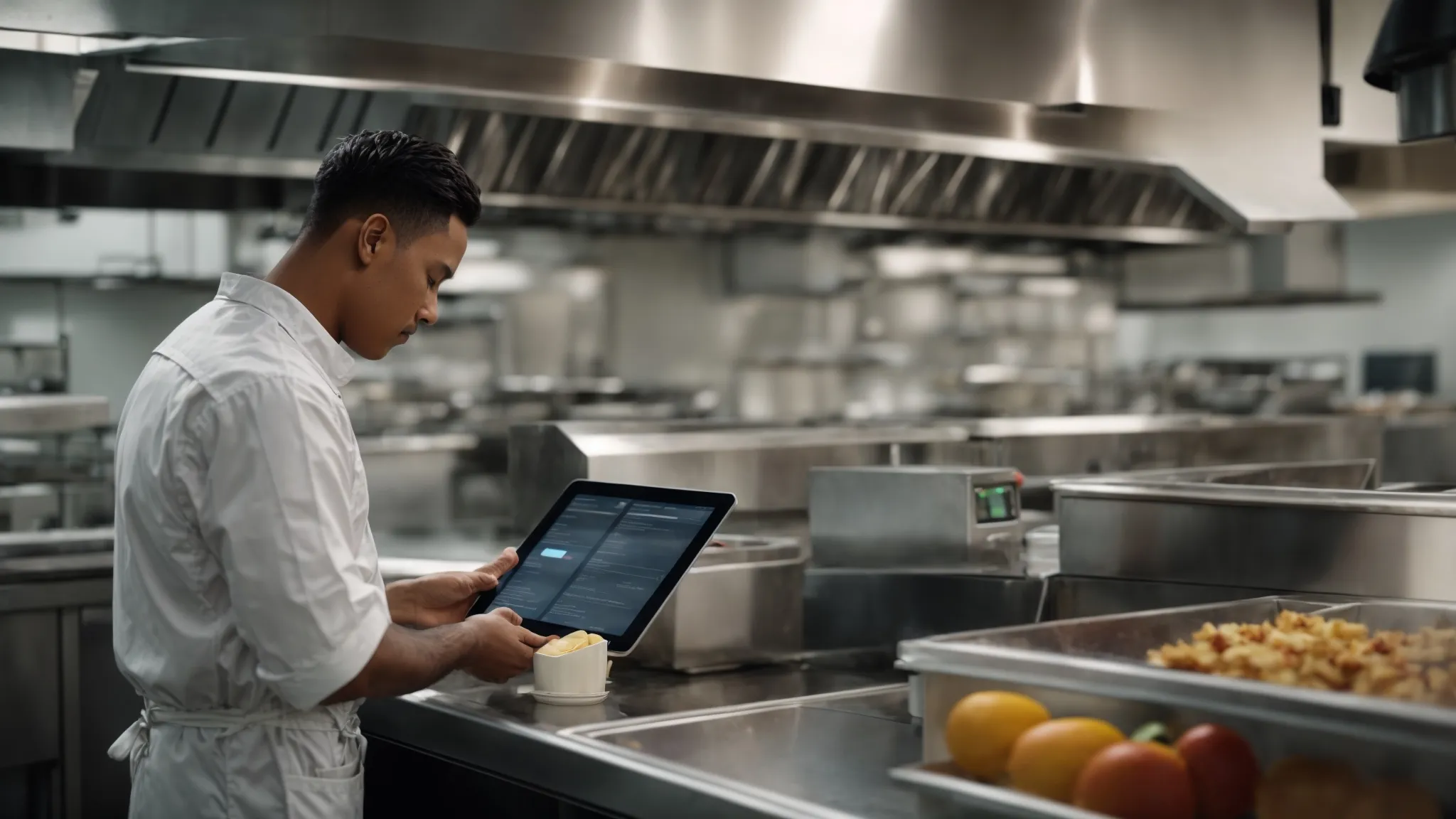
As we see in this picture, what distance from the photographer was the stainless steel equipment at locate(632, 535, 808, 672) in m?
2.64

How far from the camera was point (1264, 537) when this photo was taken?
258cm

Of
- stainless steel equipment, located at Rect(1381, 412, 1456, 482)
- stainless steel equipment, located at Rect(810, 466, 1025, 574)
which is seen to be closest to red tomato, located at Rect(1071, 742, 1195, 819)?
stainless steel equipment, located at Rect(810, 466, 1025, 574)

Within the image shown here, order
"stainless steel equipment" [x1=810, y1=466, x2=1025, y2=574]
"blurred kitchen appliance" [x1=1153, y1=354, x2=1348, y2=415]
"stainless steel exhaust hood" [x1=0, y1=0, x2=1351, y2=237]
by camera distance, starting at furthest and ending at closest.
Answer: "blurred kitchen appliance" [x1=1153, y1=354, x2=1348, y2=415] < "stainless steel equipment" [x1=810, y1=466, x2=1025, y2=574] < "stainless steel exhaust hood" [x1=0, y1=0, x2=1351, y2=237]

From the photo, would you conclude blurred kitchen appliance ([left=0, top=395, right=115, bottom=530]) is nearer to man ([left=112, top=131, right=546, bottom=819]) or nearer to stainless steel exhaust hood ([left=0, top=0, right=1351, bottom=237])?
stainless steel exhaust hood ([left=0, top=0, right=1351, bottom=237])

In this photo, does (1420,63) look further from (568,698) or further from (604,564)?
(568,698)

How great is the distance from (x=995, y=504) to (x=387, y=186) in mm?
1745

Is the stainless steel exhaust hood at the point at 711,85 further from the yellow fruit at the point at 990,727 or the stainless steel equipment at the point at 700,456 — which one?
the yellow fruit at the point at 990,727

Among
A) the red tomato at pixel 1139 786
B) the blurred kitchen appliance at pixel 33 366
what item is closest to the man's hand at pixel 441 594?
the red tomato at pixel 1139 786

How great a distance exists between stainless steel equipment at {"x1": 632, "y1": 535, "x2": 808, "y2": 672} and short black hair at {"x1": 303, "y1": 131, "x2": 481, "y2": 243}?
0.90 metres

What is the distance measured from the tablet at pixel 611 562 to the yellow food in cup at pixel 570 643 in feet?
0.04

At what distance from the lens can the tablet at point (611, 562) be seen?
7.35 feet

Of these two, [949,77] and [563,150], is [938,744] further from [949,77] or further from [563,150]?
[563,150]

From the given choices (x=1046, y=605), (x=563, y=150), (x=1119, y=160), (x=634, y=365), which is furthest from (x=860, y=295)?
(x=1046, y=605)

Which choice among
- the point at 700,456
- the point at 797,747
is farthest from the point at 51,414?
the point at 797,747
